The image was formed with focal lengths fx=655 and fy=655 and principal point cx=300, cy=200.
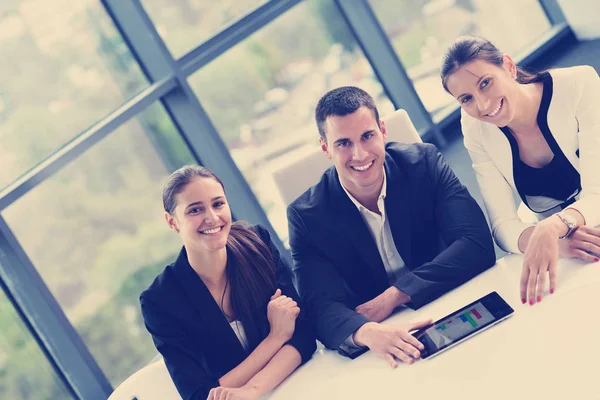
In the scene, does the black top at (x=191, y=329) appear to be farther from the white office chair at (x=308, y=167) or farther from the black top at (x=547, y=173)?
the black top at (x=547, y=173)

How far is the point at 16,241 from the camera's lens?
3.04 meters

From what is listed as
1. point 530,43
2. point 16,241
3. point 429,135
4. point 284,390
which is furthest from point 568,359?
point 530,43

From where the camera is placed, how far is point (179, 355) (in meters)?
1.93

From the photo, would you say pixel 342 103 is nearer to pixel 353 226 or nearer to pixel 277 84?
pixel 353 226

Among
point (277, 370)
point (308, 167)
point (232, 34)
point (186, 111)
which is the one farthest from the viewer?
point (232, 34)

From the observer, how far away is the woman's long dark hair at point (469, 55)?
6.51 feet

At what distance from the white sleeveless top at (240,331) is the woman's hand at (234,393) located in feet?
0.79

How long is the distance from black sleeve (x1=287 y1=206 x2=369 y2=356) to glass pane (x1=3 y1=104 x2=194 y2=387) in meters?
1.59

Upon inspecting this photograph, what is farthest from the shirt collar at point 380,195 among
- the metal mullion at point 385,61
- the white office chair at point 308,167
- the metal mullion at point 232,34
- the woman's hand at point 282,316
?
the metal mullion at point 385,61

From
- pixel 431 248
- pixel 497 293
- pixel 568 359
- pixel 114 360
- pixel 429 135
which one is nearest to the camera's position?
pixel 568 359

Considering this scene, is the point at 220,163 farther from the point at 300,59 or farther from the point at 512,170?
the point at 512,170

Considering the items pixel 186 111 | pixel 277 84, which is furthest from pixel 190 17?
pixel 277 84

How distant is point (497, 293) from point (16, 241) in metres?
2.27

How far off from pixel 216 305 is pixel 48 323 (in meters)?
1.41
